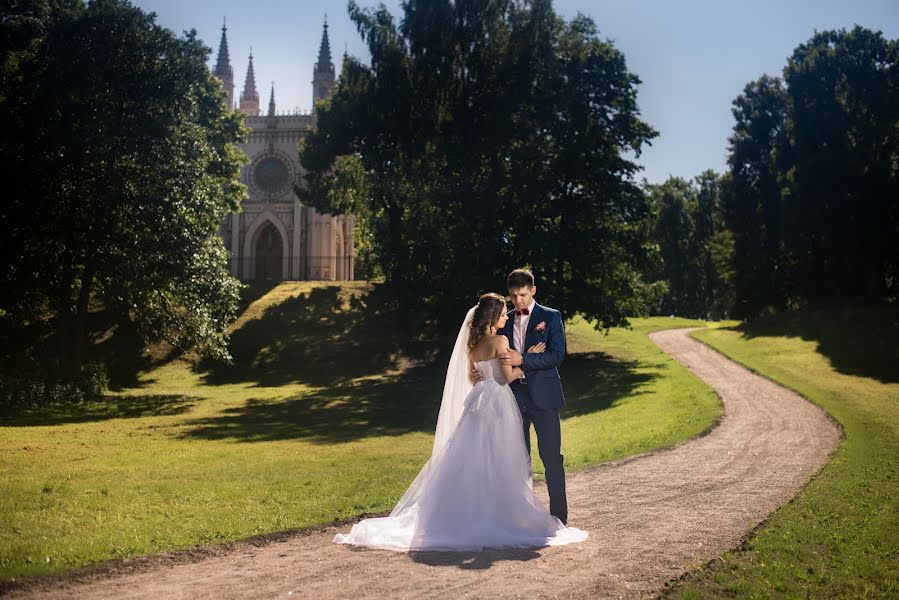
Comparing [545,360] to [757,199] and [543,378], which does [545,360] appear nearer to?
[543,378]

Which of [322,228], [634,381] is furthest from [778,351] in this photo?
[322,228]

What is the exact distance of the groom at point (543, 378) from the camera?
9375 mm

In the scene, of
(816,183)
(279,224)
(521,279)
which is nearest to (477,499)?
(521,279)

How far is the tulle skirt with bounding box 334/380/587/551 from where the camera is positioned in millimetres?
8656

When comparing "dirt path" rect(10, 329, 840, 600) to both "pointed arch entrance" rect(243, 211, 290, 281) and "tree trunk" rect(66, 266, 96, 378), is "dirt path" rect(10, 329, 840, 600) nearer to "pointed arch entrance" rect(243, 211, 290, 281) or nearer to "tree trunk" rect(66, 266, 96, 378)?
"tree trunk" rect(66, 266, 96, 378)

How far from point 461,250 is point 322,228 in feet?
110

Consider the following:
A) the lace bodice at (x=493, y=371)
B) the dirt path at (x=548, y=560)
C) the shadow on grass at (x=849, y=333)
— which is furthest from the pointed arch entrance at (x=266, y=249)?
the lace bodice at (x=493, y=371)

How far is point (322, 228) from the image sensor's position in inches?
2611

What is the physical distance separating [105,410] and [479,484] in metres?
20.9

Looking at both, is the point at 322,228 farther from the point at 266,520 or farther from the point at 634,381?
the point at 266,520

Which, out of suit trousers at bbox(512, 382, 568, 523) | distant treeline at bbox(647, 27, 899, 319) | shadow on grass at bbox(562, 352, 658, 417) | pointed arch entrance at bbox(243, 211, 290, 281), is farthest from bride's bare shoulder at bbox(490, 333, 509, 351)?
pointed arch entrance at bbox(243, 211, 290, 281)

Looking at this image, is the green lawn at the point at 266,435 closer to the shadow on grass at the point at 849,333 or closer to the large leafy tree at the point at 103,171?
the large leafy tree at the point at 103,171

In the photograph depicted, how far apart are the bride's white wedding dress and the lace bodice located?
1 cm

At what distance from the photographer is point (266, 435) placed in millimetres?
21422
